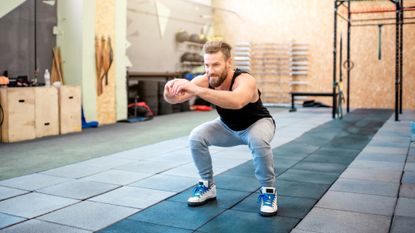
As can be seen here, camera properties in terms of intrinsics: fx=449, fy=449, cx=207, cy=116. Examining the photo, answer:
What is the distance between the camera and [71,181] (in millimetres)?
3395

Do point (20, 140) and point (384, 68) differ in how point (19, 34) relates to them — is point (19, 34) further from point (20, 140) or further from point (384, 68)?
point (384, 68)

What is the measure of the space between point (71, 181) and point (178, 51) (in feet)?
22.9

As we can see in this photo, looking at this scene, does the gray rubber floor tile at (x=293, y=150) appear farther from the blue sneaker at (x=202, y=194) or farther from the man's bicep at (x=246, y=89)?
the man's bicep at (x=246, y=89)

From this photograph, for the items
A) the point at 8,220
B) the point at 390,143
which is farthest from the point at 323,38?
the point at 8,220

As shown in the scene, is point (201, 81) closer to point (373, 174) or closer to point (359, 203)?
point (359, 203)

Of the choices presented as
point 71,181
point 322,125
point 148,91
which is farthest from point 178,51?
point 71,181

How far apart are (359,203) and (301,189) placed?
457 millimetres

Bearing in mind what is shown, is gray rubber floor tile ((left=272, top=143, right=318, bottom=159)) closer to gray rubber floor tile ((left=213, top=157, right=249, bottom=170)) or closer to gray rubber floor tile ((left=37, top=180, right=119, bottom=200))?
gray rubber floor tile ((left=213, top=157, right=249, bottom=170))

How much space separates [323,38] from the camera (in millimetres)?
10773

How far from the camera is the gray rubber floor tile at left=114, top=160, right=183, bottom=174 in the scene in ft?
12.4

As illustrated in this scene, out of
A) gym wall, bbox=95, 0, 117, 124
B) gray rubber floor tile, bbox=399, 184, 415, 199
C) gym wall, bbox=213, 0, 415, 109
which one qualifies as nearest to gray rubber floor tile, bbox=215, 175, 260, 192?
gray rubber floor tile, bbox=399, 184, 415, 199

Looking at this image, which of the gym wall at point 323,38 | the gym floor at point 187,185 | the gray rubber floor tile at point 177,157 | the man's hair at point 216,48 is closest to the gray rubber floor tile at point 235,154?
the gym floor at point 187,185

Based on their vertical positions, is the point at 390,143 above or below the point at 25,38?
below

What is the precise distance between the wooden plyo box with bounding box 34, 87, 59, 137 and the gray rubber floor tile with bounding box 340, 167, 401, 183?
3.84 metres
